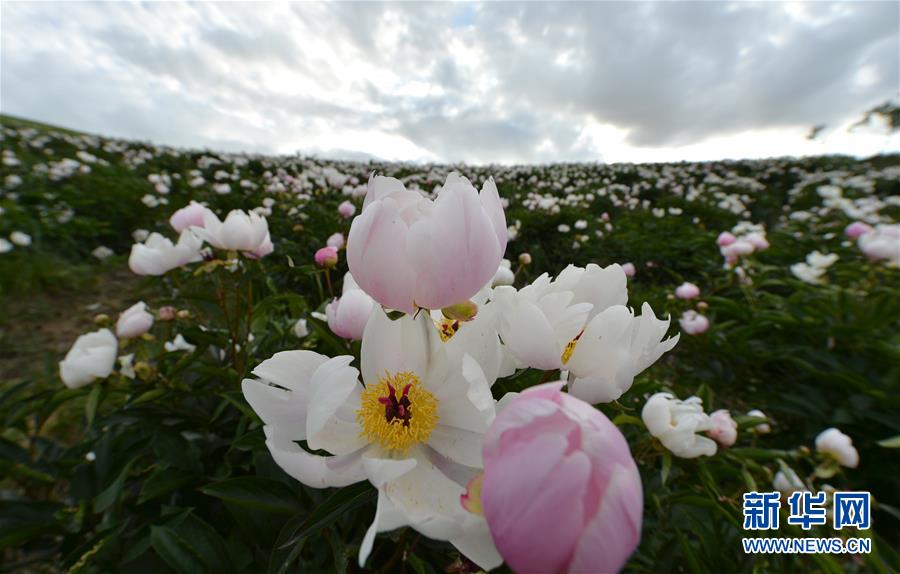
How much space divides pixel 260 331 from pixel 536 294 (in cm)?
124

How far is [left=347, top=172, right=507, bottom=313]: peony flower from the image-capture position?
1.34 feet

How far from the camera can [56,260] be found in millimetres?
3258

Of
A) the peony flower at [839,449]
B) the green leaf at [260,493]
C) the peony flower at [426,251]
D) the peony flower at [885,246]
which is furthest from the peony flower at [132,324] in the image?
the peony flower at [885,246]

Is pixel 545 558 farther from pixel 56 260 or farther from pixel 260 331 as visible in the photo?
pixel 56 260

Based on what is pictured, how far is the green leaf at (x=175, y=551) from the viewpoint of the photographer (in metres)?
0.73

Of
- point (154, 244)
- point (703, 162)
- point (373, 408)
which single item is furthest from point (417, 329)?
point (703, 162)

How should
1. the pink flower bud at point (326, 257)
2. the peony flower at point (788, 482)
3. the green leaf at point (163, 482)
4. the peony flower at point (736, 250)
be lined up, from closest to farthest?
the green leaf at point (163, 482) < the pink flower bud at point (326, 257) < the peony flower at point (788, 482) < the peony flower at point (736, 250)

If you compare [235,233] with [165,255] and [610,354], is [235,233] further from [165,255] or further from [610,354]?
[610,354]

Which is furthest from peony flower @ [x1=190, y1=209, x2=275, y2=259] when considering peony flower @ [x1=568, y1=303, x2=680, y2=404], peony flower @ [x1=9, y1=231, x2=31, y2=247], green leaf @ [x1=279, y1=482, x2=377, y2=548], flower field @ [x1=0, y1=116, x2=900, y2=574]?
peony flower @ [x1=9, y1=231, x2=31, y2=247]

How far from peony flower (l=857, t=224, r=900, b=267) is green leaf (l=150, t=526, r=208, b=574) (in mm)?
3035

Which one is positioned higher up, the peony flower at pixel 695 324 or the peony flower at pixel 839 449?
the peony flower at pixel 695 324

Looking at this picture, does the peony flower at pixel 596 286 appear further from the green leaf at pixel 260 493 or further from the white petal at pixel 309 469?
the green leaf at pixel 260 493

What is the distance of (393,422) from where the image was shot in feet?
1.55

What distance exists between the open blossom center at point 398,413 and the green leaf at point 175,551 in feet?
1.81
